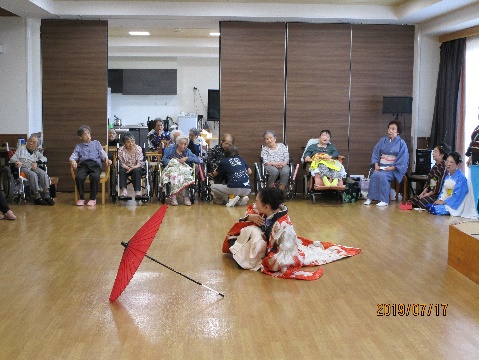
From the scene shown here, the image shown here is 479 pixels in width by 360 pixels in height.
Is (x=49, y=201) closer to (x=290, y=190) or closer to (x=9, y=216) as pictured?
(x=9, y=216)

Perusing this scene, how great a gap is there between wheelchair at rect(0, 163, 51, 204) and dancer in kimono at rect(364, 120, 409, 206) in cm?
447

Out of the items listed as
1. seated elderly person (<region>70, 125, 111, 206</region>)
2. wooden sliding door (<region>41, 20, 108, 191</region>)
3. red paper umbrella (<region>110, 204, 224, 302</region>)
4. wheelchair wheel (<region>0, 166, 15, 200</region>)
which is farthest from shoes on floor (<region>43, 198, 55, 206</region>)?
red paper umbrella (<region>110, 204, 224, 302</region>)

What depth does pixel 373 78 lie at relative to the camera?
970 centimetres

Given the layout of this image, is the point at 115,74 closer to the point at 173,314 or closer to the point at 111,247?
the point at 111,247

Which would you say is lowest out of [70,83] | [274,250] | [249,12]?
[274,250]

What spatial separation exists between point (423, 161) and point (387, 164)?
1.96ft

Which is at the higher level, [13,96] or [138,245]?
[13,96]

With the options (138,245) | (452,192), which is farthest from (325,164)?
(138,245)

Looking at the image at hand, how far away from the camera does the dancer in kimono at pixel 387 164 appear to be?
342 inches

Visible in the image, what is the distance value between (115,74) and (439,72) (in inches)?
313

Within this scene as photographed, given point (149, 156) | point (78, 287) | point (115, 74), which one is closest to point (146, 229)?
point (78, 287)

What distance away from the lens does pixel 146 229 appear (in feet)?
12.5

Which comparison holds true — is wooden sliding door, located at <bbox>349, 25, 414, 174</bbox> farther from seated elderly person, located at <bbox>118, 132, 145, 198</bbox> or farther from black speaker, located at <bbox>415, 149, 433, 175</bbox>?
seated elderly person, located at <bbox>118, 132, 145, 198</bbox>

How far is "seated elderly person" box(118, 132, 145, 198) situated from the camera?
8.47 m
